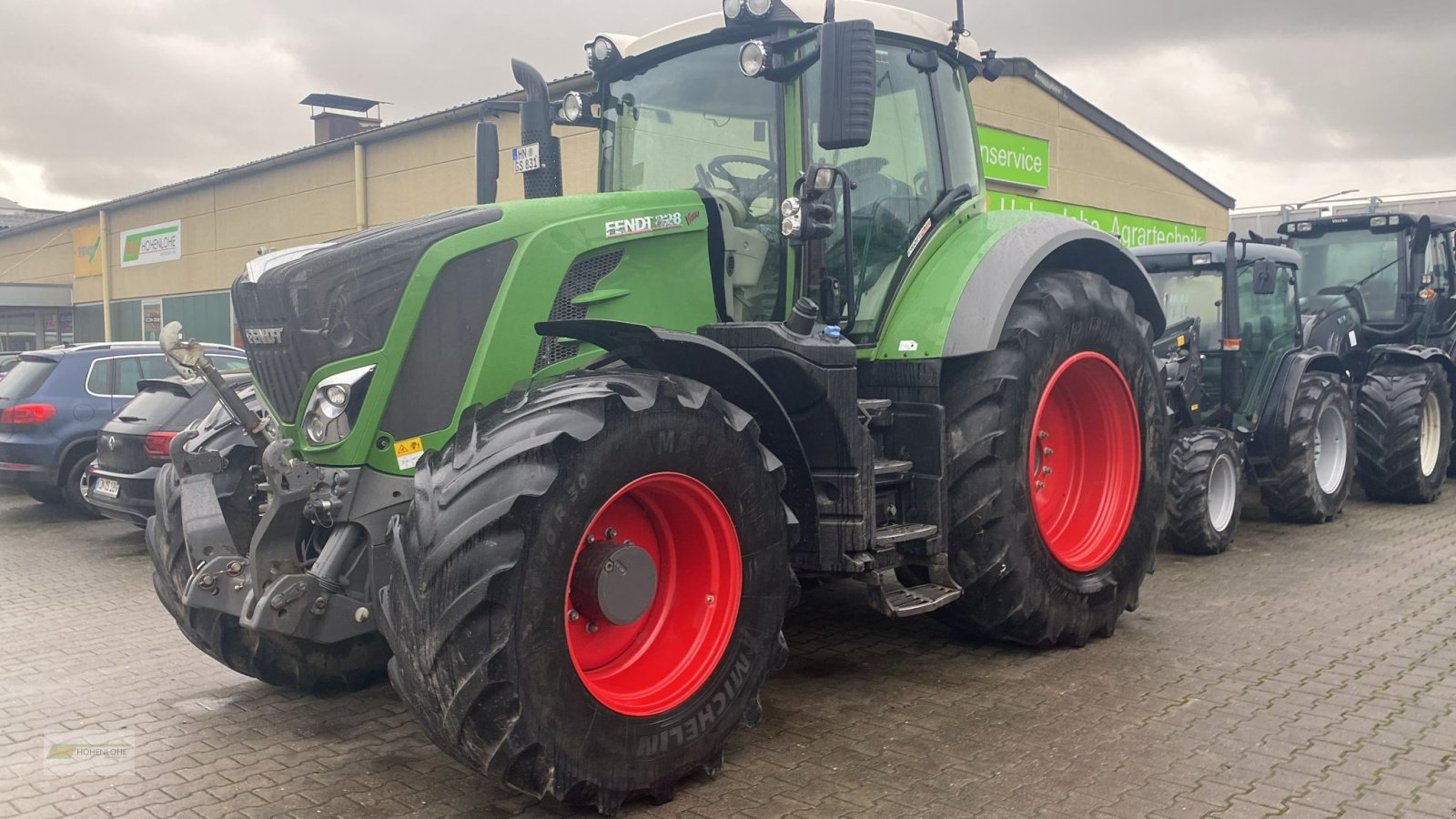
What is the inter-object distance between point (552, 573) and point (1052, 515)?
325 centimetres

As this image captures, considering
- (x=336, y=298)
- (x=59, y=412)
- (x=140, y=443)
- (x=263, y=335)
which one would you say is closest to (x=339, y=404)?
(x=336, y=298)

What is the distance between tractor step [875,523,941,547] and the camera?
15.2ft

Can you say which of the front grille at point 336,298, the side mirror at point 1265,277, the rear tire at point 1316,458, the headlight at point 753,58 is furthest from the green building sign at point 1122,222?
the front grille at point 336,298

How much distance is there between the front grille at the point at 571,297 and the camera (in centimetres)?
417

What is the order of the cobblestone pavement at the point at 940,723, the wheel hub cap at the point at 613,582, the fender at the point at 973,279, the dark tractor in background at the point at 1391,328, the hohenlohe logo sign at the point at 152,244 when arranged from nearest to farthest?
the wheel hub cap at the point at 613,582
the cobblestone pavement at the point at 940,723
the fender at the point at 973,279
the dark tractor in background at the point at 1391,328
the hohenlohe logo sign at the point at 152,244

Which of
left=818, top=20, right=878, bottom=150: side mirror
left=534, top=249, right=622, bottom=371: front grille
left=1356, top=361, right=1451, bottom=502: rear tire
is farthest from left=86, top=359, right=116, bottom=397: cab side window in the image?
left=1356, top=361, right=1451, bottom=502: rear tire

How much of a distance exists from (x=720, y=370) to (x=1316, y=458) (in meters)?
7.20

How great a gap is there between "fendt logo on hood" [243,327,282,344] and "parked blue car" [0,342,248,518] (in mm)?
6806

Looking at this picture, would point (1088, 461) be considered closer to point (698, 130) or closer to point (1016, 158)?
point (698, 130)

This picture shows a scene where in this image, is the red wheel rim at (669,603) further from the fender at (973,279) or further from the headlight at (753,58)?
the headlight at (753,58)

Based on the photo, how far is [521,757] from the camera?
3.38 metres

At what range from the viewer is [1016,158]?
17547 millimetres

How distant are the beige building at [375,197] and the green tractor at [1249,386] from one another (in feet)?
19.5

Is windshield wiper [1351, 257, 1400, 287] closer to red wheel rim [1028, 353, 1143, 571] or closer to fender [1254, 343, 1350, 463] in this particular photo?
fender [1254, 343, 1350, 463]
